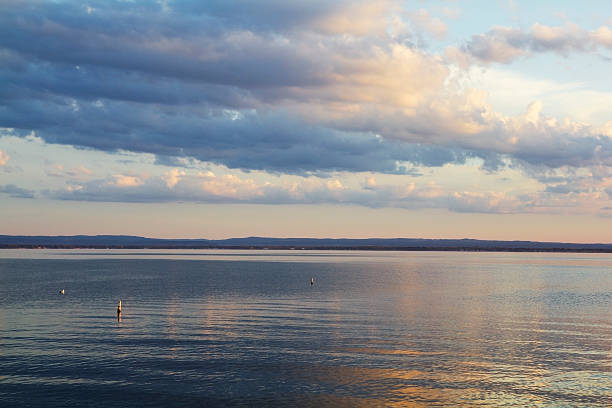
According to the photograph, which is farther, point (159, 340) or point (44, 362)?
point (159, 340)

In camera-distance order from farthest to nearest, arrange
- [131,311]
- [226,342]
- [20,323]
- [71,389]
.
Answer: [131,311]
[20,323]
[226,342]
[71,389]

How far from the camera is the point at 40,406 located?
35.9 meters

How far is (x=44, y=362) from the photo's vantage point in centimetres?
4647

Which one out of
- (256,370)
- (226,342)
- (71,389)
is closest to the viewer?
(71,389)

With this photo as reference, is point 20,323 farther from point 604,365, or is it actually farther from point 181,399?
point 604,365

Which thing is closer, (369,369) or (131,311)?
(369,369)

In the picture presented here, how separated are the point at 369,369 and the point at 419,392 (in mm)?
6450

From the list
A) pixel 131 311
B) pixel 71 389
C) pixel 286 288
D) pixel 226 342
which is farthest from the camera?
pixel 286 288

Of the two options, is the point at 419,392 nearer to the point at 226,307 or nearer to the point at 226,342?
the point at 226,342

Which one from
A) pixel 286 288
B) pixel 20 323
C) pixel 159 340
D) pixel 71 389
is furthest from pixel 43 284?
pixel 71 389

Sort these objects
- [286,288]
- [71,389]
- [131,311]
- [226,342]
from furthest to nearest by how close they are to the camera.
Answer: [286,288], [131,311], [226,342], [71,389]

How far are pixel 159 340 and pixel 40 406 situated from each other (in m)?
21.2

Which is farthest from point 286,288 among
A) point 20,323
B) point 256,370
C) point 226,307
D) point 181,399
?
point 181,399

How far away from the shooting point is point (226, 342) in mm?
56344
